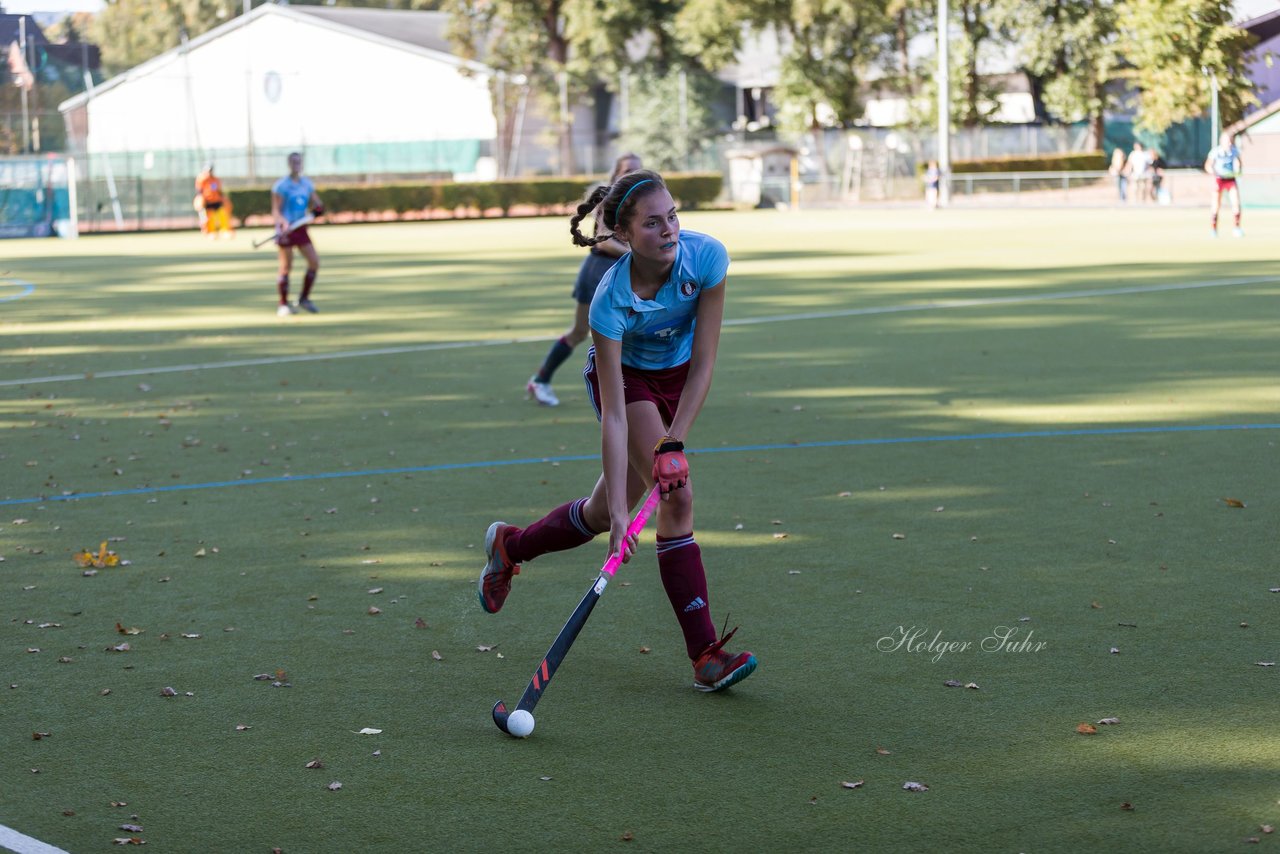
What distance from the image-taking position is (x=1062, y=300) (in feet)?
62.5

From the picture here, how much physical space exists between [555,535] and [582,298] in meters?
5.59

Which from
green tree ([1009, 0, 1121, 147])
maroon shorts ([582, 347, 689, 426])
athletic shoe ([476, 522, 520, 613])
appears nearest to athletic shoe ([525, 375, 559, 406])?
athletic shoe ([476, 522, 520, 613])

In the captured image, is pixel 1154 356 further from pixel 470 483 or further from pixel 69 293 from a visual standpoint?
pixel 69 293

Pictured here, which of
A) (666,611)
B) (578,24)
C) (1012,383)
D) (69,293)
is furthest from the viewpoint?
(578,24)

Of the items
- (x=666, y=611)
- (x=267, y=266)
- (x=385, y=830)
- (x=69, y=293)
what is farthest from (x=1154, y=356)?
(x=267, y=266)

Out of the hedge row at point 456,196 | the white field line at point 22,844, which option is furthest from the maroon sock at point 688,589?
the hedge row at point 456,196

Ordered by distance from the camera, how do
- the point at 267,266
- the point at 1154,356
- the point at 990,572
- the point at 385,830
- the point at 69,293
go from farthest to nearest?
the point at 267,266
the point at 69,293
the point at 1154,356
the point at 990,572
the point at 385,830

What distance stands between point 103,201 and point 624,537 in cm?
4778

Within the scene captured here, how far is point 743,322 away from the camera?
1778 cm

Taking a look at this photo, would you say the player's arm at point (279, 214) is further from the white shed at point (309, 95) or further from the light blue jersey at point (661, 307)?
the white shed at point (309, 95)

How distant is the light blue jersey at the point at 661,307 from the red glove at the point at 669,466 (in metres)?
0.39

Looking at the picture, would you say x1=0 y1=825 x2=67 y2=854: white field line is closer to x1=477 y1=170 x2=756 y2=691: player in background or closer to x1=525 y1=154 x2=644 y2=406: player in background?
x1=477 y1=170 x2=756 y2=691: player in background

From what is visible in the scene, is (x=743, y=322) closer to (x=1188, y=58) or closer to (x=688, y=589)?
(x=688, y=589)

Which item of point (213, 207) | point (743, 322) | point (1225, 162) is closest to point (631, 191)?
point (743, 322)
